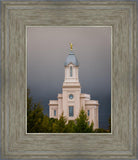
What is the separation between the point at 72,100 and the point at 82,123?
237 mm

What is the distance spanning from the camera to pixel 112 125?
226 centimetres

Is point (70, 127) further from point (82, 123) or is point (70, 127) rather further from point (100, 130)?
point (100, 130)

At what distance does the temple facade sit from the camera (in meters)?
2.37

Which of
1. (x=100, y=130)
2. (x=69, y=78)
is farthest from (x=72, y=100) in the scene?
(x=100, y=130)

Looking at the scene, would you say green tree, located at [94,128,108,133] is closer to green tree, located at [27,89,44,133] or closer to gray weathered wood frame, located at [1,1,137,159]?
gray weathered wood frame, located at [1,1,137,159]

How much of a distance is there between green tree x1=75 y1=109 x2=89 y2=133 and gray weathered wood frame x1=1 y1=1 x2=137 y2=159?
113 mm

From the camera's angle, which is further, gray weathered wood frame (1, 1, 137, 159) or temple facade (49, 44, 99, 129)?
temple facade (49, 44, 99, 129)

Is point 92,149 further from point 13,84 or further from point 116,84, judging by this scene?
point 13,84

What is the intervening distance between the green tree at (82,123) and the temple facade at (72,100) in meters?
0.03

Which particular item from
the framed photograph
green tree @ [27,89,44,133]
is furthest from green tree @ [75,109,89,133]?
green tree @ [27,89,44,133]

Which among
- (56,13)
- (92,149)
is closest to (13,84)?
(56,13)

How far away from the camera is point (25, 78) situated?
226cm

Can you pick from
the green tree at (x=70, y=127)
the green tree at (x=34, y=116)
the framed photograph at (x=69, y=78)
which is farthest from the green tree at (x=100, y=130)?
the green tree at (x=34, y=116)

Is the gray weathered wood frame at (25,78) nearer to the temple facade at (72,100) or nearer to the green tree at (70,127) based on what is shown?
the green tree at (70,127)
